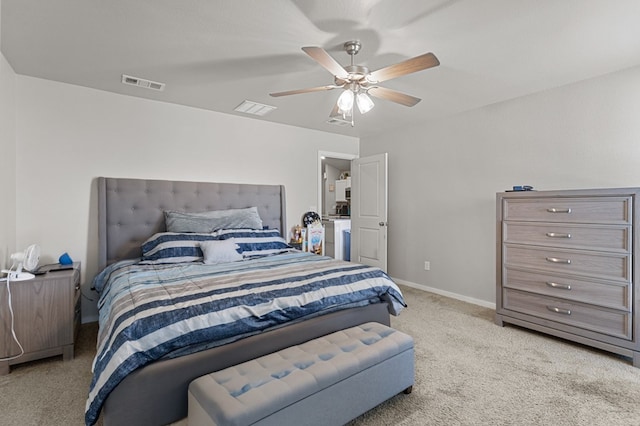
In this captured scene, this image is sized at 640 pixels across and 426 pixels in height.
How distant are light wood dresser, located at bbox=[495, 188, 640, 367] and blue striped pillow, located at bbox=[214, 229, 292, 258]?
2.38 meters

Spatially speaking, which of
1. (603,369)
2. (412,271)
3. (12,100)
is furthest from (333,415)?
(12,100)

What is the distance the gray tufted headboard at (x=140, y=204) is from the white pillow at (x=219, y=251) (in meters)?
0.83

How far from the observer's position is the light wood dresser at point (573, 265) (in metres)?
2.45

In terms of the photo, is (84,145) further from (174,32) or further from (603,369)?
(603,369)

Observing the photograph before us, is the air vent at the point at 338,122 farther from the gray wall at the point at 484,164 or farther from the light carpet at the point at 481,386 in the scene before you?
the light carpet at the point at 481,386

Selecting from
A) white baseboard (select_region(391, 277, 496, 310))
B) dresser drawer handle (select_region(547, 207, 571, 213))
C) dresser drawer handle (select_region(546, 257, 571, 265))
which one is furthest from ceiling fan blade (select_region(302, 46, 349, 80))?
white baseboard (select_region(391, 277, 496, 310))

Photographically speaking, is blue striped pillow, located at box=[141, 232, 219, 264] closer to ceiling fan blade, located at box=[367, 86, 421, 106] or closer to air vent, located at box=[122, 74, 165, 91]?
air vent, located at box=[122, 74, 165, 91]

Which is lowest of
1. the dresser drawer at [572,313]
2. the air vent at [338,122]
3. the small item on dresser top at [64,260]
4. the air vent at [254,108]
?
the dresser drawer at [572,313]

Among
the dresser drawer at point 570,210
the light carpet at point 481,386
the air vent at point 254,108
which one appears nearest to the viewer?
the light carpet at point 481,386

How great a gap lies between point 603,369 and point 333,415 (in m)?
2.21

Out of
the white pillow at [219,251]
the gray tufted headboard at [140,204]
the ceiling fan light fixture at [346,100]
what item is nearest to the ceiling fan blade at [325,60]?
the ceiling fan light fixture at [346,100]

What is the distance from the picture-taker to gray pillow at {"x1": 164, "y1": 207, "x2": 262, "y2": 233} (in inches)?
134

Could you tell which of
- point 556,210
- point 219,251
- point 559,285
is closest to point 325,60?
point 219,251

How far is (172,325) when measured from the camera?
Answer: 1.67m
